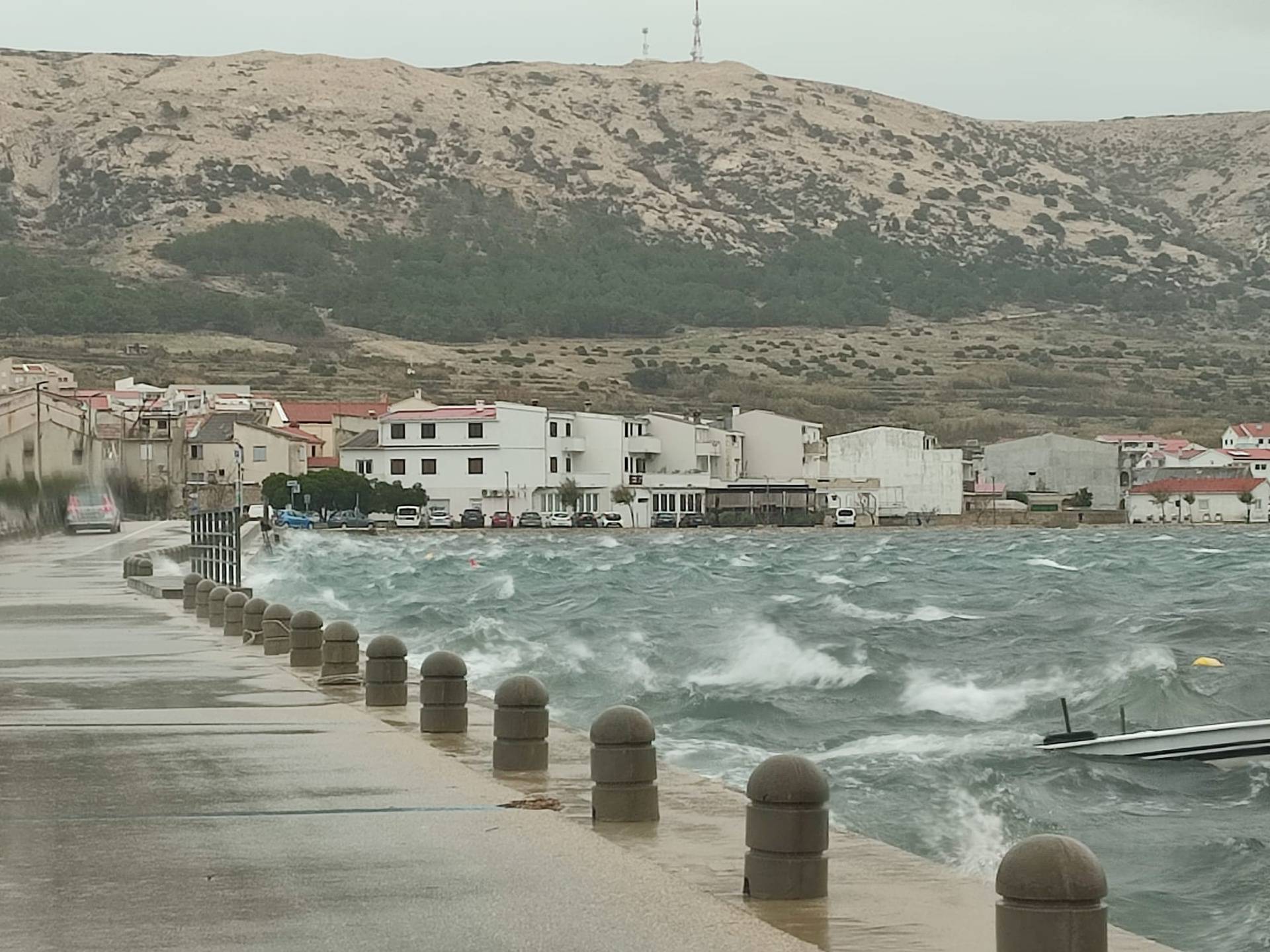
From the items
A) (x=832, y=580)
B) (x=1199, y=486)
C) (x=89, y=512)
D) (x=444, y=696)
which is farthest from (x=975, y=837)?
(x=1199, y=486)

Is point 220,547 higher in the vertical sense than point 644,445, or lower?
lower

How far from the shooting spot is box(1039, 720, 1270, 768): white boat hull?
20.3m

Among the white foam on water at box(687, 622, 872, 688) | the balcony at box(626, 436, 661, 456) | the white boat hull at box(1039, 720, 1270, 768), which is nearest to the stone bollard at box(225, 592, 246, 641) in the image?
the white foam on water at box(687, 622, 872, 688)

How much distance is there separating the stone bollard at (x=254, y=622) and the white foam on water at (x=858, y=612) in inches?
803

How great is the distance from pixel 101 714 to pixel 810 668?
16366 millimetres

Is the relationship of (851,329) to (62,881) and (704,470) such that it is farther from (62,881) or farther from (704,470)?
(62,881)

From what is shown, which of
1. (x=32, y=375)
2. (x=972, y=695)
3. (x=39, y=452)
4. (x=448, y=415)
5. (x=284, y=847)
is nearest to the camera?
(x=284, y=847)

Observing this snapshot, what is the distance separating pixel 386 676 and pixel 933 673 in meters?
15.9

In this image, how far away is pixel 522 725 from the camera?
12.9 metres

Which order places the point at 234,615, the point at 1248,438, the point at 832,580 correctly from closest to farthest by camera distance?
the point at 234,615
the point at 832,580
the point at 1248,438

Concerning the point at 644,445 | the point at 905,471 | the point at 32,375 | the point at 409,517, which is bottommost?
the point at 409,517

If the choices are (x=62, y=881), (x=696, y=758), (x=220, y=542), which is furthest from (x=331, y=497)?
(x=62, y=881)

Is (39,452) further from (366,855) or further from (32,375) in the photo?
(366,855)

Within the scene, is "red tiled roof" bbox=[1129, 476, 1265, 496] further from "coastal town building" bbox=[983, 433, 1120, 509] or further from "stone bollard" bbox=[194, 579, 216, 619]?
"stone bollard" bbox=[194, 579, 216, 619]
